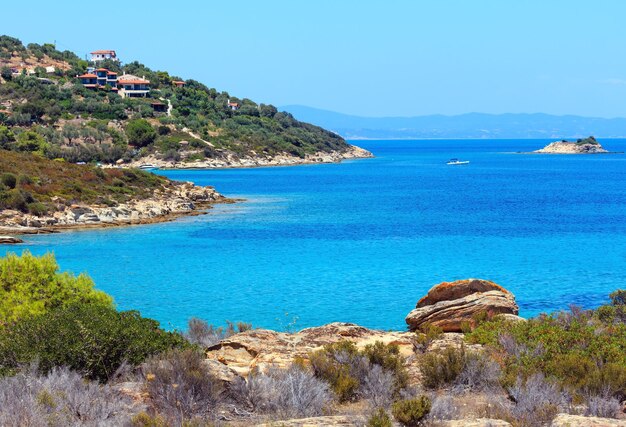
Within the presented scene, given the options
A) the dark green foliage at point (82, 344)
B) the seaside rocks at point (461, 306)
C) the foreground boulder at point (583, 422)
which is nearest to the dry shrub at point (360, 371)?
the foreground boulder at point (583, 422)

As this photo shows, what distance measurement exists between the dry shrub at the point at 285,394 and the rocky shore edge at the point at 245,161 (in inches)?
3913

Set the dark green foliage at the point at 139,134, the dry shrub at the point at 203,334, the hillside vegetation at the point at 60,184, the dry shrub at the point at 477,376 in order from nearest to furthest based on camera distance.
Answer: the dry shrub at the point at 477,376 → the dry shrub at the point at 203,334 → the hillside vegetation at the point at 60,184 → the dark green foliage at the point at 139,134

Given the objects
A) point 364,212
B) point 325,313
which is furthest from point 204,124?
point 325,313

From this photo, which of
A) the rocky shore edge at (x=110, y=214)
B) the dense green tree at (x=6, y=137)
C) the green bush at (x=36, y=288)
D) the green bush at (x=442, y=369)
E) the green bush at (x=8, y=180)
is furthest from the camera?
the dense green tree at (x=6, y=137)

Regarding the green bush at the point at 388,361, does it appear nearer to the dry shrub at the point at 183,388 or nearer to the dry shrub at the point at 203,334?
the dry shrub at the point at 183,388

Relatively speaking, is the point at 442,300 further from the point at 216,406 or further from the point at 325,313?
the point at 216,406

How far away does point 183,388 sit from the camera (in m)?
8.80

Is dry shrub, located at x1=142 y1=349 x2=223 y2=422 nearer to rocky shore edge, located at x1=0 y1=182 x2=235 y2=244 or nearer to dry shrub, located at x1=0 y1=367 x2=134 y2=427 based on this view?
dry shrub, located at x1=0 y1=367 x2=134 y2=427

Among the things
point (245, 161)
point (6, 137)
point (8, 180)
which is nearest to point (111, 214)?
point (8, 180)

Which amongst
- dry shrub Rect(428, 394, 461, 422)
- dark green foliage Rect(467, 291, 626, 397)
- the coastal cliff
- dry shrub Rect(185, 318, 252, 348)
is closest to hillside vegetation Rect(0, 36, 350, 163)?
the coastal cliff

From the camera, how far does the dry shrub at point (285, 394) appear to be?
337 inches

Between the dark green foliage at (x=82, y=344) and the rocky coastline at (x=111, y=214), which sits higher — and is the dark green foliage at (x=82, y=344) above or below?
above

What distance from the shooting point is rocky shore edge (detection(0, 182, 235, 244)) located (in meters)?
44.9

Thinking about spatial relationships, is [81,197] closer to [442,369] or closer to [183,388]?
[442,369]
